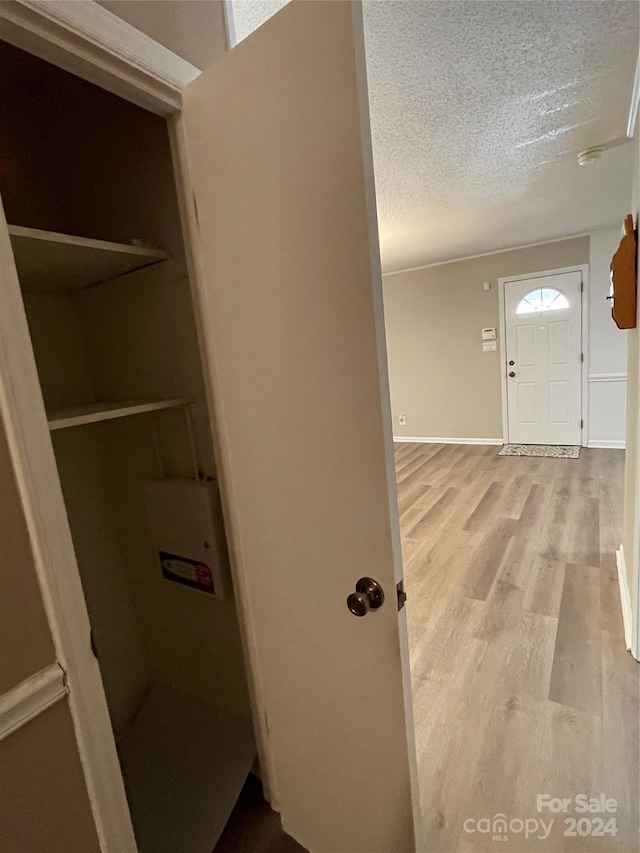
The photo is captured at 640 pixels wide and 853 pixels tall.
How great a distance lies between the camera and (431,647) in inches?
80.1

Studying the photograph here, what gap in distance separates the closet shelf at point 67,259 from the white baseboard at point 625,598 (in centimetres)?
255

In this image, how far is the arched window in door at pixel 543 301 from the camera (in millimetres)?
4884

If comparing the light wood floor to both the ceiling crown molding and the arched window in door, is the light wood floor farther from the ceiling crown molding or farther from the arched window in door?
the arched window in door

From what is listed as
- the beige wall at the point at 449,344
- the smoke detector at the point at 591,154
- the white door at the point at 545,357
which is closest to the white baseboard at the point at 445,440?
the beige wall at the point at 449,344

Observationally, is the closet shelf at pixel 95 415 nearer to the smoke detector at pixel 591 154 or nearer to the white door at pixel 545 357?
the smoke detector at pixel 591 154

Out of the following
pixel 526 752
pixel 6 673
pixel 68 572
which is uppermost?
pixel 68 572

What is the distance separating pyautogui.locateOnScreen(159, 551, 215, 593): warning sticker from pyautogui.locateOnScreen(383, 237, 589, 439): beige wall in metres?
5.02

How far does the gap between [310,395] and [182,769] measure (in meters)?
1.49

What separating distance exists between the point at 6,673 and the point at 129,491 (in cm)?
92

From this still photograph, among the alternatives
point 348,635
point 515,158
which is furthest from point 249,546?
point 515,158

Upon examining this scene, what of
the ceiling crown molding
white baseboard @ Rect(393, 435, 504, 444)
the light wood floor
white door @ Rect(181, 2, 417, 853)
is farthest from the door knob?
white baseboard @ Rect(393, 435, 504, 444)

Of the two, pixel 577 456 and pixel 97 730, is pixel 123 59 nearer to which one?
pixel 97 730

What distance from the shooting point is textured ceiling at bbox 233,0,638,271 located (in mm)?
1453

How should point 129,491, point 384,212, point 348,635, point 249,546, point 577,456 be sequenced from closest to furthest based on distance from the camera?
point 348,635 → point 249,546 → point 129,491 → point 384,212 → point 577,456
